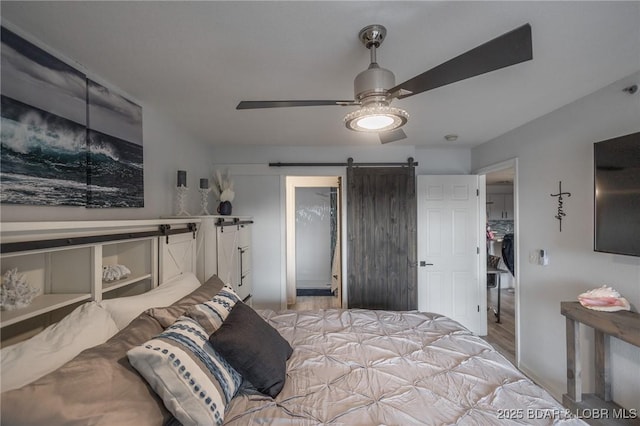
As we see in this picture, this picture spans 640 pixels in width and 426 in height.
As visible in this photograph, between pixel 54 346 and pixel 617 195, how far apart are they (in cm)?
308

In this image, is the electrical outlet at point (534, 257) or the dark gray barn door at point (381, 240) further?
the dark gray barn door at point (381, 240)

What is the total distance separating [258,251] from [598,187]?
333cm

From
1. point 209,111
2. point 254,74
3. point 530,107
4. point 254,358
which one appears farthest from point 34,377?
point 530,107

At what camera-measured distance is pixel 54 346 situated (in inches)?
39.4

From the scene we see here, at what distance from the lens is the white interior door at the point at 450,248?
354 centimetres

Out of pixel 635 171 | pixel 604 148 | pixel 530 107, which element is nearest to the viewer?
pixel 635 171

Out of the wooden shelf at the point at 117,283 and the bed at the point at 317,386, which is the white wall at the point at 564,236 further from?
the wooden shelf at the point at 117,283

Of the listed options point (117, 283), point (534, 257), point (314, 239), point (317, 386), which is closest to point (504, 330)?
point (534, 257)

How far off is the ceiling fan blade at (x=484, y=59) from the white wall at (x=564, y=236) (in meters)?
1.52

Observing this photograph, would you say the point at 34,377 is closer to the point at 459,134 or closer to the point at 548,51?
the point at 548,51

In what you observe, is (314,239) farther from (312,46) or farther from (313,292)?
(312,46)

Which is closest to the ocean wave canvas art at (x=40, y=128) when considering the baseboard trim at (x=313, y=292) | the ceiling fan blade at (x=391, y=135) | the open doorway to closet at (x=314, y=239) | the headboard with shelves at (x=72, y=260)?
the headboard with shelves at (x=72, y=260)

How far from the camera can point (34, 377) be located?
90 centimetres

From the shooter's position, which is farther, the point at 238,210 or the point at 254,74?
the point at 238,210
